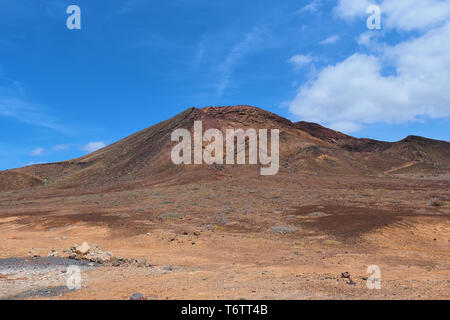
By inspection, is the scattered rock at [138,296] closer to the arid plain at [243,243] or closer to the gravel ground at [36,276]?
the arid plain at [243,243]

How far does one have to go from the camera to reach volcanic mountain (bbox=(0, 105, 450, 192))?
44.6 m

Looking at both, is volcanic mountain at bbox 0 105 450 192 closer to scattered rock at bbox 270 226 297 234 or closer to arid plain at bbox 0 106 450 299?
arid plain at bbox 0 106 450 299

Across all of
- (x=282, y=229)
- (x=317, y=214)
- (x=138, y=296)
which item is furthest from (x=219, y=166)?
(x=138, y=296)

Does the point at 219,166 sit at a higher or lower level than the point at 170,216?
higher

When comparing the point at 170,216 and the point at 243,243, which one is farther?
the point at 170,216

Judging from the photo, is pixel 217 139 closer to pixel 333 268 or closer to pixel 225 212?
pixel 225 212

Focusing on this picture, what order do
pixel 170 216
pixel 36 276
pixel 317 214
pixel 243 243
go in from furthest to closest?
1. pixel 170 216
2. pixel 317 214
3. pixel 243 243
4. pixel 36 276

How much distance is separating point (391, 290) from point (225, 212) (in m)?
14.9

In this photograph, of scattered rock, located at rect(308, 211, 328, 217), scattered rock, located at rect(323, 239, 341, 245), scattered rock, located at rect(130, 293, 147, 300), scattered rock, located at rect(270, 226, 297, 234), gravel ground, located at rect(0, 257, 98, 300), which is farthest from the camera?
scattered rock, located at rect(308, 211, 328, 217)

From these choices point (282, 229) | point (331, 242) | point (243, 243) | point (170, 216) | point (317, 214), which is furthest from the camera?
point (170, 216)

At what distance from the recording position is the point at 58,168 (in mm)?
71625

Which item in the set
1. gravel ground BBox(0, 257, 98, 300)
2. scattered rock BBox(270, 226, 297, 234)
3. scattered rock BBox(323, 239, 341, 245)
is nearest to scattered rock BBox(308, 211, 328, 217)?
scattered rock BBox(270, 226, 297, 234)

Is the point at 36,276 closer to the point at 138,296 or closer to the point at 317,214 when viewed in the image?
the point at 138,296

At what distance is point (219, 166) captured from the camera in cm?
4475
